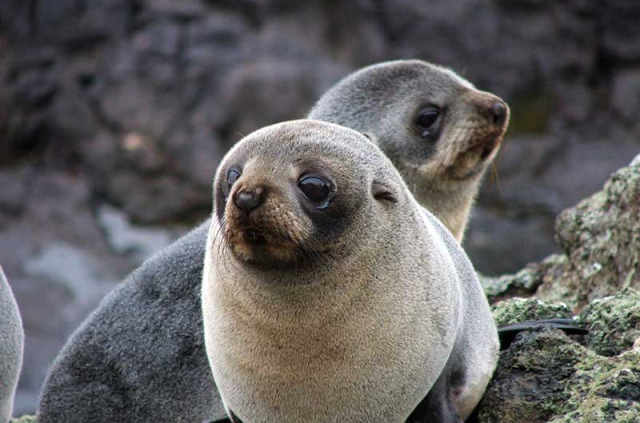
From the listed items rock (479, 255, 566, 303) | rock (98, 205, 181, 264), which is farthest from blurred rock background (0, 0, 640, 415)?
rock (479, 255, 566, 303)

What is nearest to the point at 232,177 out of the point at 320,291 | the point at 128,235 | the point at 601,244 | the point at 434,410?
the point at 320,291

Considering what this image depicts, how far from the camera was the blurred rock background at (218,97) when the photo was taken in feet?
57.4

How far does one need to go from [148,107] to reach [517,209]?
665cm

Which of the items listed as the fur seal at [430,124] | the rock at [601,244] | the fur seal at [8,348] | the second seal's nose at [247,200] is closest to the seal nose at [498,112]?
the fur seal at [430,124]

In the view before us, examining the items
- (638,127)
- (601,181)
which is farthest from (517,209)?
(638,127)

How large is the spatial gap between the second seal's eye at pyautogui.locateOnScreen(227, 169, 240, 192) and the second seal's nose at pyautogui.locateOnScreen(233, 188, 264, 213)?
32 centimetres

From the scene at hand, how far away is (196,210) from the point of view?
17859 millimetres

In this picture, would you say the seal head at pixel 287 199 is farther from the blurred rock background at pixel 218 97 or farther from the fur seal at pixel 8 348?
the blurred rock background at pixel 218 97

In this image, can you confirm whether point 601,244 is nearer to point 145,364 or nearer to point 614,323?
point 614,323

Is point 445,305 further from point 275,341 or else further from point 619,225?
point 619,225

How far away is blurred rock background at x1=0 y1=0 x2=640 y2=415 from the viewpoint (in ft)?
57.4

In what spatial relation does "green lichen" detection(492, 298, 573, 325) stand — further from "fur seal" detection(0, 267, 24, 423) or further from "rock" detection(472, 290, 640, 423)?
"fur seal" detection(0, 267, 24, 423)

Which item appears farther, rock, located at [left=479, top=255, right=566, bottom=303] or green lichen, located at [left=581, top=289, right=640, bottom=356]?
rock, located at [left=479, top=255, right=566, bottom=303]

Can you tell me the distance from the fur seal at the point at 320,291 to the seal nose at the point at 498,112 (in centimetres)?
316
